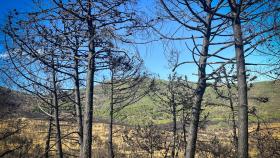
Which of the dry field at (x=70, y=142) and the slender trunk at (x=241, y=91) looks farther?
the dry field at (x=70, y=142)

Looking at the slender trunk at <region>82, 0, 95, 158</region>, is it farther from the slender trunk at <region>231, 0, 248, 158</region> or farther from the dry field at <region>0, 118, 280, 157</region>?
the slender trunk at <region>231, 0, 248, 158</region>

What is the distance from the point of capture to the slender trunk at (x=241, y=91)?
15.5ft

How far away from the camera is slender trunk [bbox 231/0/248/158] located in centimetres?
473

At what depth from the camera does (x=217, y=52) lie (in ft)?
18.9

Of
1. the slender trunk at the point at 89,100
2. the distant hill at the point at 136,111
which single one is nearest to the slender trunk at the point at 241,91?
the distant hill at the point at 136,111

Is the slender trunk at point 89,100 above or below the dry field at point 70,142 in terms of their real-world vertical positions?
above

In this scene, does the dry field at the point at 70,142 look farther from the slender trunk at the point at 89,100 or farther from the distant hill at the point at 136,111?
the slender trunk at the point at 89,100

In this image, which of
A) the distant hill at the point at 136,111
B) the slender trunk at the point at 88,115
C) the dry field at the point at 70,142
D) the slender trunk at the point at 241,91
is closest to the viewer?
the slender trunk at the point at 241,91

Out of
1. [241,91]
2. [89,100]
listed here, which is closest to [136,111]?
[89,100]

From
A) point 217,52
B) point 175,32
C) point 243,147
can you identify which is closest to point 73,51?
point 175,32

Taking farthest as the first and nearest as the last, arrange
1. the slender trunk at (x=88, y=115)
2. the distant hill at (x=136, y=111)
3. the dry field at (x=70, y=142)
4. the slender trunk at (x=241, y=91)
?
the dry field at (x=70, y=142) → the distant hill at (x=136, y=111) → the slender trunk at (x=88, y=115) → the slender trunk at (x=241, y=91)

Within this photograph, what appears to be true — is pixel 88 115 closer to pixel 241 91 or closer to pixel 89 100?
pixel 89 100

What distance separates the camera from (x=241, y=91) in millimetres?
4840

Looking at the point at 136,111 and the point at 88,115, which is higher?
the point at 136,111
